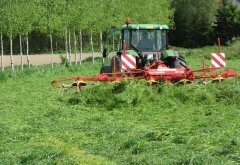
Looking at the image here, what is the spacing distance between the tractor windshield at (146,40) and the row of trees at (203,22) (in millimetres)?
29610

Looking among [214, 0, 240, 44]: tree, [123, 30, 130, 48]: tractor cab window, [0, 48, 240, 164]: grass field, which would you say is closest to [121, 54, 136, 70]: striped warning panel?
[0, 48, 240, 164]: grass field

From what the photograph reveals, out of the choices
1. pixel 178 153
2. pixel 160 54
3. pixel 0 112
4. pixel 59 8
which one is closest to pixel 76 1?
pixel 59 8

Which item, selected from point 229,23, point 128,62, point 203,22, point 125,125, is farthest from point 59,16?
point 203,22

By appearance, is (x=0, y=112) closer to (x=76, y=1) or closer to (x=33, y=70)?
(x=33, y=70)

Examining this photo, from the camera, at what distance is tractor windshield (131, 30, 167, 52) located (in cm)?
1482

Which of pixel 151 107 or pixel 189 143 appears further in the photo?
pixel 151 107

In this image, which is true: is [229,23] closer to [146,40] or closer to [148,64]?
[146,40]

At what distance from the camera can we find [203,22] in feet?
155

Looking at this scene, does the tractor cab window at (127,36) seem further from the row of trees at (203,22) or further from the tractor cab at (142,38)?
the row of trees at (203,22)

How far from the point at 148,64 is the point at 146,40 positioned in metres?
1.13

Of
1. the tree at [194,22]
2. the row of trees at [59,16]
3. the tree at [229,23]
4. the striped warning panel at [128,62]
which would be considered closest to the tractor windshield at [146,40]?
the striped warning panel at [128,62]

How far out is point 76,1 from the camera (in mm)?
25891

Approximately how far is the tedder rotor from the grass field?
37cm

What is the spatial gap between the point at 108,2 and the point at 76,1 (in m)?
3.15
